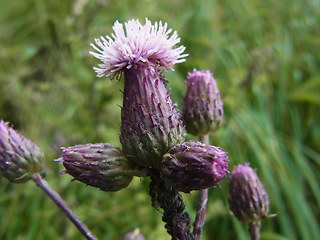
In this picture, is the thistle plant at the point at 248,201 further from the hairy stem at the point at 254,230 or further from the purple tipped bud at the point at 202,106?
the purple tipped bud at the point at 202,106

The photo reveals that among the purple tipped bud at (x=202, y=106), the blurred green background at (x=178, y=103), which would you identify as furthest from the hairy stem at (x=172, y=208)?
the blurred green background at (x=178, y=103)

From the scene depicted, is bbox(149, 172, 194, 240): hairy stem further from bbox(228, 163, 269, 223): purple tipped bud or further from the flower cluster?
bbox(228, 163, 269, 223): purple tipped bud

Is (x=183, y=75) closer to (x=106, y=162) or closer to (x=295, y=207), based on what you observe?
(x=295, y=207)

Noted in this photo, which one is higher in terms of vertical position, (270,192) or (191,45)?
(191,45)

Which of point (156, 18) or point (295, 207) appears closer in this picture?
point (295, 207)

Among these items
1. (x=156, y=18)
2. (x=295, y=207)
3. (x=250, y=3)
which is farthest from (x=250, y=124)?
(x=250, y=3)

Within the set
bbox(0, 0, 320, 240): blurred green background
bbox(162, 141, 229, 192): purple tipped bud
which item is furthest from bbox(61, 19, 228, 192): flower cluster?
bbox(0, 0, 320, 240): blurred green background

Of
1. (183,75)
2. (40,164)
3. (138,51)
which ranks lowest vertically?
(138,51)

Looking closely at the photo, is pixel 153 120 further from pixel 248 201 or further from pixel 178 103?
pixel 178 103

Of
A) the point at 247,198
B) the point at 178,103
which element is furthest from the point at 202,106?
the point at 178,103
